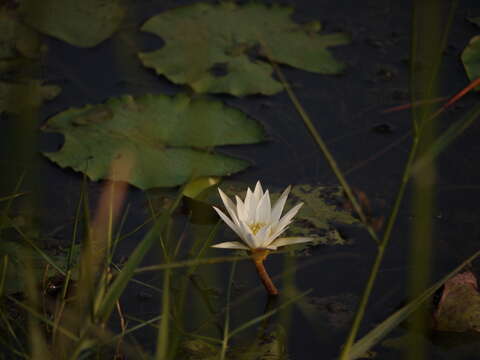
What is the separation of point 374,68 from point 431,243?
3.78 feet

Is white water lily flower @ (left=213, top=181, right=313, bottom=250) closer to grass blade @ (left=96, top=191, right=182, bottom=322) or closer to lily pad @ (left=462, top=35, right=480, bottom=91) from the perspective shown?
grass blade @ (left=96, top=191, right=182, bottom=322)

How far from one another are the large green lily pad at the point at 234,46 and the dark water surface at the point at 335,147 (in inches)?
2.2

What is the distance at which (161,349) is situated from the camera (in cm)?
125

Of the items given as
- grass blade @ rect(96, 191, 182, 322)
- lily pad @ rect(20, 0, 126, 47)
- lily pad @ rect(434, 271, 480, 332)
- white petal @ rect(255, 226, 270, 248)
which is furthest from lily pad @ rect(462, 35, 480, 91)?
grass blade @ rect(96, 191, 182, 322)

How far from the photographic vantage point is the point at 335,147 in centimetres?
277

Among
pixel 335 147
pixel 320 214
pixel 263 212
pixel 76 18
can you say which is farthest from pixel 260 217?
pixel 76 18

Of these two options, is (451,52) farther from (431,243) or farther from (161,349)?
(161,349)

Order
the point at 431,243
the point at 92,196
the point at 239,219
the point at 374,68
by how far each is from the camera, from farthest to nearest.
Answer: the point at 374,68
the point at 92,196
the point at 431,243
the point at 239,219

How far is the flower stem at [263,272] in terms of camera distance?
194cm

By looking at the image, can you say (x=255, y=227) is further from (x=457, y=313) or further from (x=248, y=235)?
(x=457, y=313)

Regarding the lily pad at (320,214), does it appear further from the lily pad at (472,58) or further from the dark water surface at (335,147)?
the lily pad at (472,58)

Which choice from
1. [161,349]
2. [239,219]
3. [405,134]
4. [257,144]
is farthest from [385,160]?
[161,349]

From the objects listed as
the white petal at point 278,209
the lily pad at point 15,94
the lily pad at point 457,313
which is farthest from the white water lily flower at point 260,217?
the lily pad at point 15,94

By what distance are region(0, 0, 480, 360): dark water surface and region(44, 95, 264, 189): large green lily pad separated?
0.07 meters
